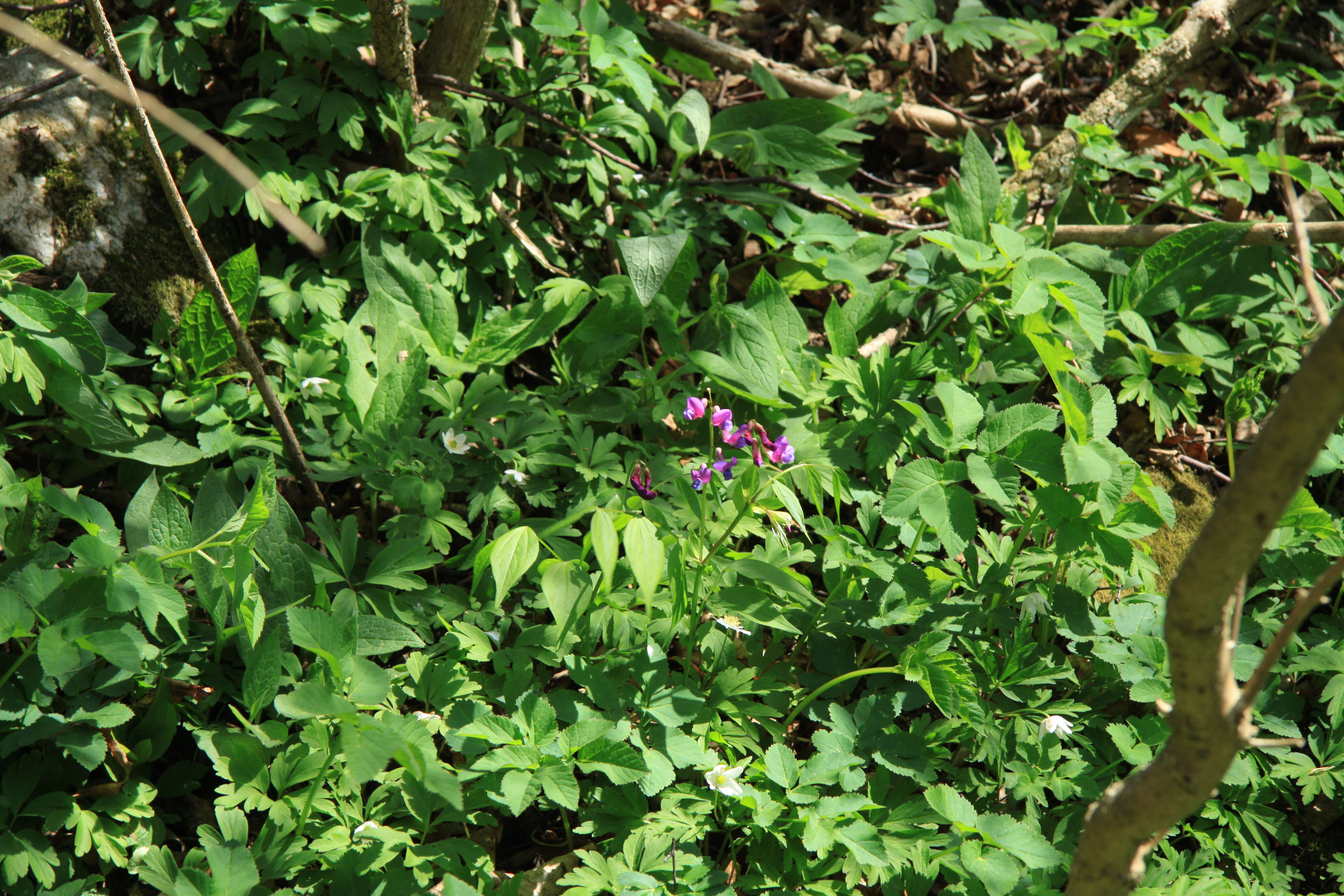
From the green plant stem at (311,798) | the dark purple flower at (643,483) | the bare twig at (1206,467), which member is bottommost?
the green plant stem at (311,798)

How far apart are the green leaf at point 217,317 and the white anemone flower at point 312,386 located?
192 millimetres

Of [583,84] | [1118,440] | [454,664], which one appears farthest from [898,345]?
[454,664]

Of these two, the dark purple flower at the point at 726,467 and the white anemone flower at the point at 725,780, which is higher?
the dark purple flower at the point at 726,467

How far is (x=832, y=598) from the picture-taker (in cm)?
212

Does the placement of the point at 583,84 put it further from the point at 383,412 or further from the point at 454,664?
the point at 454,664

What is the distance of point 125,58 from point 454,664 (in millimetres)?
1982

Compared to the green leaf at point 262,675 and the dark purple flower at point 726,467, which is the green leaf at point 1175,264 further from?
the green leaf at point 262,675

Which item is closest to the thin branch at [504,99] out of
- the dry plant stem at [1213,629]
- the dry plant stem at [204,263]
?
the dry plant stem at [204,263]

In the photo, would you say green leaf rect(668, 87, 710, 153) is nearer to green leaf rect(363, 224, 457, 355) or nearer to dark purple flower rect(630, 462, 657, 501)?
green leaf rect(363, 224, 457, 355)

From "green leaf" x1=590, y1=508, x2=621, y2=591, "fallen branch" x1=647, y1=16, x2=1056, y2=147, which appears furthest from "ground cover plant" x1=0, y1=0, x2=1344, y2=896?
"fallen branch" x1=647, y1=16, x2=1056, y2=147

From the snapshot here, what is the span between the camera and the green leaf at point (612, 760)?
1.71 metres

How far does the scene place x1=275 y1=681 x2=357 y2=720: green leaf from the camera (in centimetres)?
148

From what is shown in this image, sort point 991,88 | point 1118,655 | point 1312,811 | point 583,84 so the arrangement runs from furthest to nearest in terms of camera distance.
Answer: point 991,88, point 583,84, point 1312,811, point 1118,655

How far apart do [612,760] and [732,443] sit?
87 centimetres
